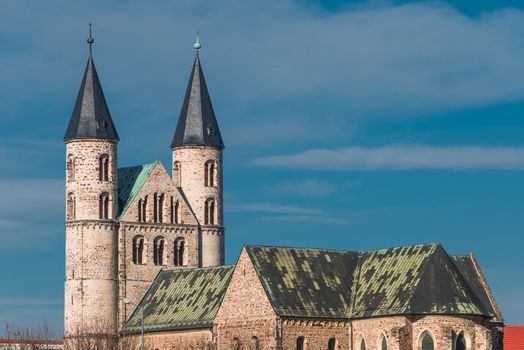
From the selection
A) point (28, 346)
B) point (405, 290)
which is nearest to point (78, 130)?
point (28, 346)

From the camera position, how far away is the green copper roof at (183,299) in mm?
136125

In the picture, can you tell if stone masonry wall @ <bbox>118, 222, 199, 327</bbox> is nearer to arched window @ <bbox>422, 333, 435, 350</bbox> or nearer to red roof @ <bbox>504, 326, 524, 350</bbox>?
red roof @ <bbox>504, 326, 524, 350</bbox>

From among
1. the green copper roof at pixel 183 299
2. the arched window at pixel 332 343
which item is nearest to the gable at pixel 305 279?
the arched window at pixel 332 343

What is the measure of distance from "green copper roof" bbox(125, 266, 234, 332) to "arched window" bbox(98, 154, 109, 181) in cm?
871

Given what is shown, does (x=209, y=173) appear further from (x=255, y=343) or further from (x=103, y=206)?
(x=255, y=343)

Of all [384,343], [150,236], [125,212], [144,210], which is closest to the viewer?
[384,343]

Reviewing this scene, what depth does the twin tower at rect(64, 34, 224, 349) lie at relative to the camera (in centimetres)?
14462

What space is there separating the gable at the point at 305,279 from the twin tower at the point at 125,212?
1687 centimetres

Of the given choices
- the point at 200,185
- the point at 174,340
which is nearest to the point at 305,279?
the point at 174,340

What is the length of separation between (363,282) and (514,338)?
3007cm

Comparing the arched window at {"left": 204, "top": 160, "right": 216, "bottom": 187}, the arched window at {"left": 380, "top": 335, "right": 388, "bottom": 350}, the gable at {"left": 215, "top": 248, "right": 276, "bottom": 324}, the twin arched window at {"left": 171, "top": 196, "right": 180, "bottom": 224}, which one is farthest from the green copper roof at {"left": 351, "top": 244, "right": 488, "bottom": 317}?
the arched window at {"left": 204, "top": 160, "right": 216, "bottom": 187}

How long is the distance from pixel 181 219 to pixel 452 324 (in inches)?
1344

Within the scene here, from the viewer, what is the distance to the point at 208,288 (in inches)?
5472

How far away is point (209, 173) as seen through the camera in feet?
501
